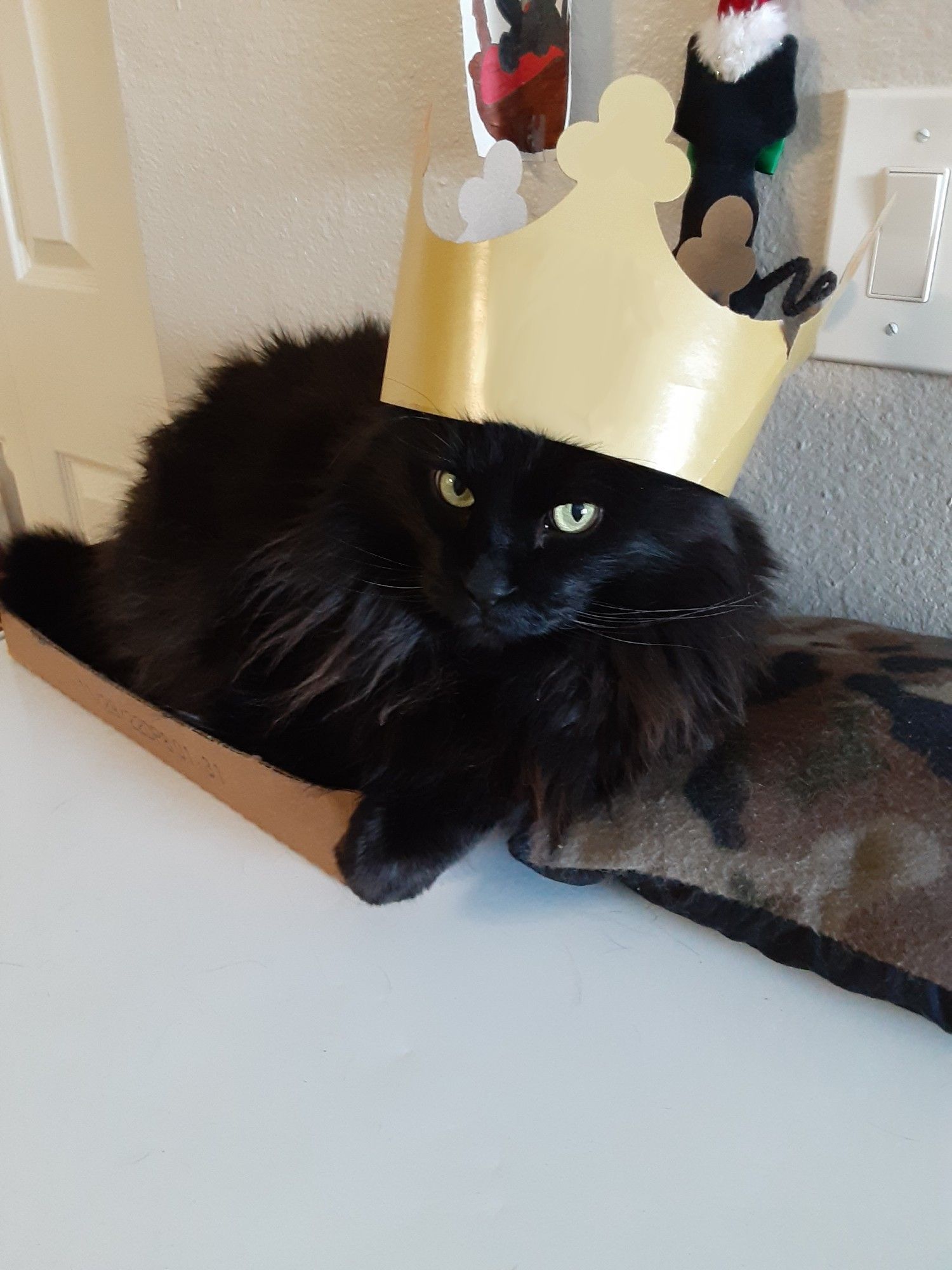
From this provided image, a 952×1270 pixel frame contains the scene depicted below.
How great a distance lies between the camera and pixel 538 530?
0.59 metres

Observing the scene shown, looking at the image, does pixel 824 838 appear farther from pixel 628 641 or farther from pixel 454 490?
pixel 454 490

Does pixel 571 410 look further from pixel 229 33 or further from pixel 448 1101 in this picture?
pixel 229 33

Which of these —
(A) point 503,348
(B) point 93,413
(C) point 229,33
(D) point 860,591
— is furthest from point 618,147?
(B) point 93,413

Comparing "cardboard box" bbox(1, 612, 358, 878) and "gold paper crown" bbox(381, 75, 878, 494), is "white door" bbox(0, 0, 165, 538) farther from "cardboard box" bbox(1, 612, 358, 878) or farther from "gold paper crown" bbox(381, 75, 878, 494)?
"gold paper crown" bbox(381, 75, 878, 494)

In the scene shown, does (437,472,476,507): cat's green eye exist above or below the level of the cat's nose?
above

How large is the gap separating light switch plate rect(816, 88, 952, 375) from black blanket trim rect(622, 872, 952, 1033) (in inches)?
17.5

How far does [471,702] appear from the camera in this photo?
0.68m

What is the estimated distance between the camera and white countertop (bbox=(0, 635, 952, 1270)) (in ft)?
1.40

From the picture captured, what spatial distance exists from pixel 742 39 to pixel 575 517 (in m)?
0.38

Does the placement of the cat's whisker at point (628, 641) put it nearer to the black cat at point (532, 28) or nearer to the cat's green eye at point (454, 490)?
the cat's green eye at point (454, 490)

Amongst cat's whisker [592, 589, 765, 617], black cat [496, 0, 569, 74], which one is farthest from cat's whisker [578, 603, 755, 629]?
black cat [496, 0, 569, 74]

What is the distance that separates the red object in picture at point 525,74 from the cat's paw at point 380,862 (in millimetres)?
553

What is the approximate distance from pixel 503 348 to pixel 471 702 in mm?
260

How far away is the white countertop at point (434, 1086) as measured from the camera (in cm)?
43
